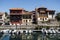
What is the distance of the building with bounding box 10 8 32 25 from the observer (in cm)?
7062

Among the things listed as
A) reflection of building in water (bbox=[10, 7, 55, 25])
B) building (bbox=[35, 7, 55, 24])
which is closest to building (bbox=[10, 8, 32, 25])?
reflection of building in water (bbox=[10, 7, 55, 25])

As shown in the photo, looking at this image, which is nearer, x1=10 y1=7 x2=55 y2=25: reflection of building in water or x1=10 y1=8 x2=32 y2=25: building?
x1=10 y1=8 x2=32 y2=25: building

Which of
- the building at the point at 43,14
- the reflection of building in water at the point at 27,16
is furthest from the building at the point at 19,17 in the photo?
the building at the point at 43,14

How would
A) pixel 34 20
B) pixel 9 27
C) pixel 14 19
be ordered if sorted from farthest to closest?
pixel 34 20 → pixel 14 19 → pixel 9 27

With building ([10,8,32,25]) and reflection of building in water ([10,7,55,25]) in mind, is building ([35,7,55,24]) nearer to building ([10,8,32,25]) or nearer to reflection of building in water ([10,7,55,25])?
reflection of building in water ([10,7,55,25])

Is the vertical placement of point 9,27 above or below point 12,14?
below

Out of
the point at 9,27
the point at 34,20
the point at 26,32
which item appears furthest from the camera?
the point at 34,20

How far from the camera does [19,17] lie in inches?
2817

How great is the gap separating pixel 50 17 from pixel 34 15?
8.39 meters

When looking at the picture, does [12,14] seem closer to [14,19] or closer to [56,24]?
[14,19]

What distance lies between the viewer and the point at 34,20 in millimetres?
77000

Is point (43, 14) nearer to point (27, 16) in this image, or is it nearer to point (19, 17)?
point (27, 16)

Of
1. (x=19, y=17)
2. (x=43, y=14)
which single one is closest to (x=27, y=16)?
(x=19, y=17)

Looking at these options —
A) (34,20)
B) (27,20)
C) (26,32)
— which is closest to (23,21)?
(27,20)
